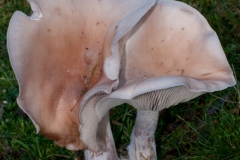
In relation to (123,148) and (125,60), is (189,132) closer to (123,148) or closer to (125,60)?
(123,148)

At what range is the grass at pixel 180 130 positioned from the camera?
8.74ft

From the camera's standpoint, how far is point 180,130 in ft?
9.43

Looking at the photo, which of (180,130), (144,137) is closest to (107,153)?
(144,137)

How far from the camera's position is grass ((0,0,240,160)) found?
2.66 meters

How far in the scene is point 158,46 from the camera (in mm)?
2230

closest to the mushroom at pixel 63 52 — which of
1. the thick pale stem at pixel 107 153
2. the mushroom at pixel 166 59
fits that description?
the mushroom at pixel 166 59

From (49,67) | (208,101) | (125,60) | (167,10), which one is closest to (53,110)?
(49,67)

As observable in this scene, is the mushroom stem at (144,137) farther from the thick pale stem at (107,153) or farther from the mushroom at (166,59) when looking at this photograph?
the thick pale stem at (107,153)

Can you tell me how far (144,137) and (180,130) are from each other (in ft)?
1.71

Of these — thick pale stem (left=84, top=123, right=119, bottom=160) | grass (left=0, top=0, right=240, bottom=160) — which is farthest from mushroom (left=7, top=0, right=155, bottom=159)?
grass (left=0, top=0, right=240, bottom=160)

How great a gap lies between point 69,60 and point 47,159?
3.29 feet

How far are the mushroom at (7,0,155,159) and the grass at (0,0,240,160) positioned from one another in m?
0.75

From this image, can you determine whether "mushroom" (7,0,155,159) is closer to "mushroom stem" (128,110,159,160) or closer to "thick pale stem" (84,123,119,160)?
"thick pale stem" (84,123,119,160)

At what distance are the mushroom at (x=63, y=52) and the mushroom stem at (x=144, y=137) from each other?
17.6 inches
